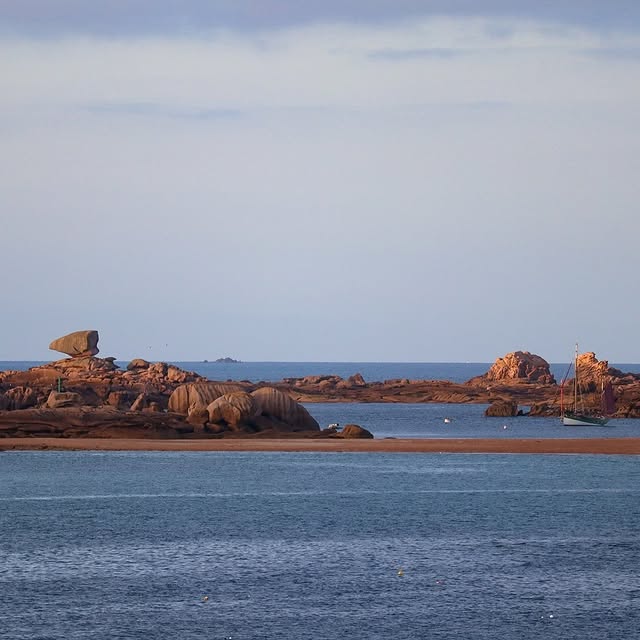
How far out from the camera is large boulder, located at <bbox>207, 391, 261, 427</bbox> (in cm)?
9725

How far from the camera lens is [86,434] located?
95.1 meters

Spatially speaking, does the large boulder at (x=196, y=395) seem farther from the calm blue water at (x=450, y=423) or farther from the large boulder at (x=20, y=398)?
the large boulder at (x=20, y=398)

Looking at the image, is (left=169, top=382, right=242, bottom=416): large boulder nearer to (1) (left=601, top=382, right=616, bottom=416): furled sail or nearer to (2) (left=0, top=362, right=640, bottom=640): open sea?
(2) (left=0, top=362, right=640, bottom=640): open sea

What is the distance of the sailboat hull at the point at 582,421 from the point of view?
430ft

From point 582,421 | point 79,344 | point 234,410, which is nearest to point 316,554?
point 234,410

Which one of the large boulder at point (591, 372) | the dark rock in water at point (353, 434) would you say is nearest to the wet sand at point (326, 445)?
the dark rock in water at point (353, 434)

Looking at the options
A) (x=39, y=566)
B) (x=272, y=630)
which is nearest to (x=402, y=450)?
(x=39, y=566)

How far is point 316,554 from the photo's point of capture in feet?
143

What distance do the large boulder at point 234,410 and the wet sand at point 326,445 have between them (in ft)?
10.7

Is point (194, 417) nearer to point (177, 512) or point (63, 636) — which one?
point (177, 512)

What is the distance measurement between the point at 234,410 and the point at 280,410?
406 cm

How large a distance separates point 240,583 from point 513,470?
141 ft

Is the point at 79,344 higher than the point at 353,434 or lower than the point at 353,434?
higher

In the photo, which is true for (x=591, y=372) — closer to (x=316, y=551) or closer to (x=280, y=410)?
(x=280, y=410)
